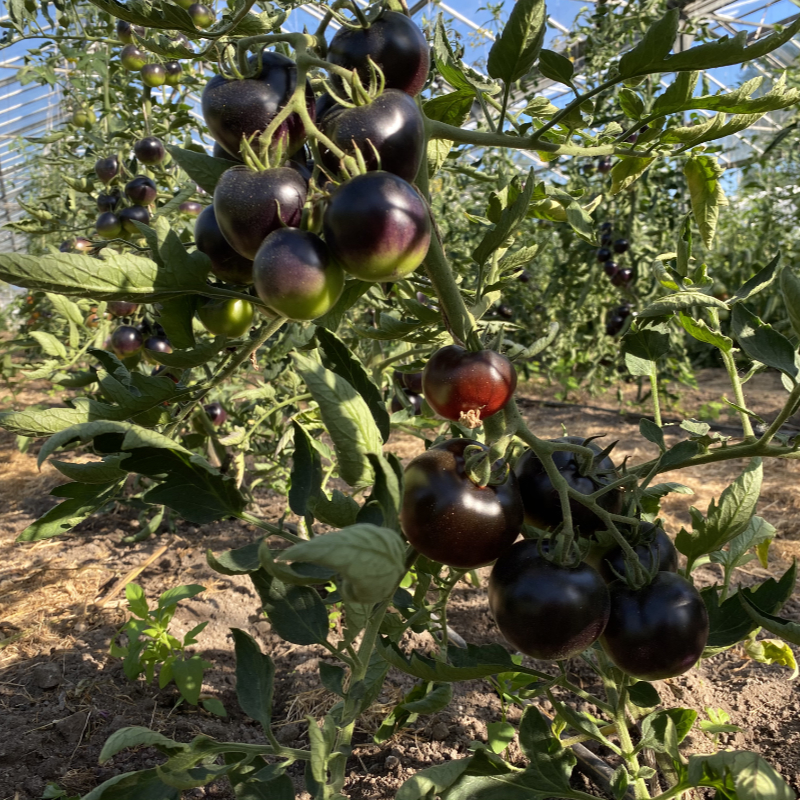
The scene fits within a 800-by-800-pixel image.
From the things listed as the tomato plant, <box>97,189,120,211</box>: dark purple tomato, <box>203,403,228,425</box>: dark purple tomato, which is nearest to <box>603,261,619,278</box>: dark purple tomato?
<box>203,403,228,425</box>: dark purple tomato

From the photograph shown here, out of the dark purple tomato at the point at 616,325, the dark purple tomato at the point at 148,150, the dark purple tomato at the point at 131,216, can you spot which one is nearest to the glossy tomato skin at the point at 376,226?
the dark purple tomato at the point at 131,216

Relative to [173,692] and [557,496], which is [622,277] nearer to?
[173,692]

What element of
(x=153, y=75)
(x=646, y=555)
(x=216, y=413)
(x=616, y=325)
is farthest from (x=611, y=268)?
(x=646, y=555)

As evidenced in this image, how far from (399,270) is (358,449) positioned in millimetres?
157

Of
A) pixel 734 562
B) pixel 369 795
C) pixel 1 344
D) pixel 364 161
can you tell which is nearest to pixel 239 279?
pixel 364 161

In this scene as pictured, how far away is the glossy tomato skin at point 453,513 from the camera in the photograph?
24.6 inches

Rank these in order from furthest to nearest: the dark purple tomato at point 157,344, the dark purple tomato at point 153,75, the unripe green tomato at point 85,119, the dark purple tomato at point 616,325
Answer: the dark purple tomato at point 616,325 → the unripe green tomato at point 85,119 → the dark purple tomato at point 153,75 → the dark purple tomato at point 157,344

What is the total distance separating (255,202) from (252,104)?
0.11 m

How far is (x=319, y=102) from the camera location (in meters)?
0.64

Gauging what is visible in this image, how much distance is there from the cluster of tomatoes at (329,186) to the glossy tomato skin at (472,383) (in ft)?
0.50

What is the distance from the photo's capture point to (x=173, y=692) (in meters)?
1.63

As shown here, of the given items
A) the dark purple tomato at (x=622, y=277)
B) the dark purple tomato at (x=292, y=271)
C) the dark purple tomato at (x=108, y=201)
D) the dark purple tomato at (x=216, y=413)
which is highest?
the dark purple tomato at (x=292, y=271)

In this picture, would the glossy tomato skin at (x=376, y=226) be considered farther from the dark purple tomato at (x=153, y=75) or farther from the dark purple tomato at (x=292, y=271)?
the dark purple tomato at (x=153, y=75)

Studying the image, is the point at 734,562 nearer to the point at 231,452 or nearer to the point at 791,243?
the point at 231,452
